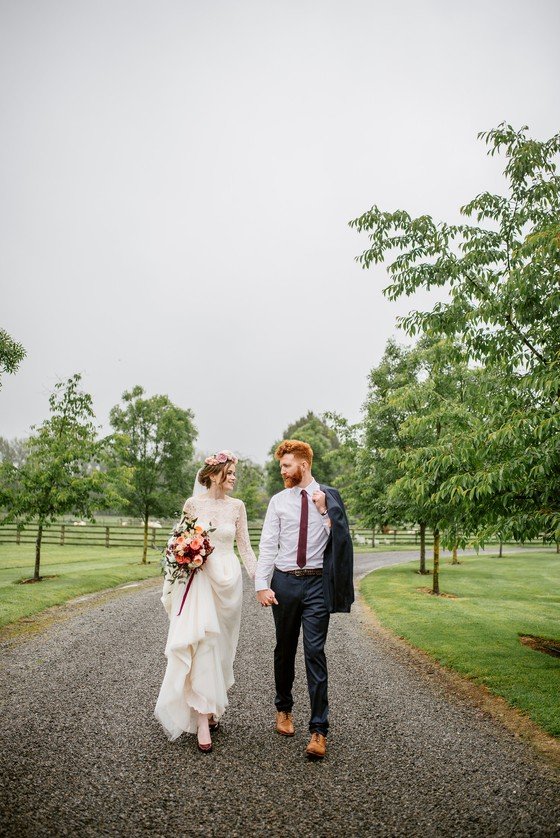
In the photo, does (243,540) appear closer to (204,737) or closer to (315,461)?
(204,737)

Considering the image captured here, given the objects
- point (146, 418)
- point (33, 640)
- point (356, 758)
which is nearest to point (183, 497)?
point (146, 418)

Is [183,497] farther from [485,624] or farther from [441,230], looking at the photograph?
[441,230]

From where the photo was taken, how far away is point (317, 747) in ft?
13.3

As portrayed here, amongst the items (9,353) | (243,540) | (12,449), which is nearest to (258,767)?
(243,540)

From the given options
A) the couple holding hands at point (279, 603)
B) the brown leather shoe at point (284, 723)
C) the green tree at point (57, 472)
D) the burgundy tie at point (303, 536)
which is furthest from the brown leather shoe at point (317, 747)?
the green tree at point (57, 472)

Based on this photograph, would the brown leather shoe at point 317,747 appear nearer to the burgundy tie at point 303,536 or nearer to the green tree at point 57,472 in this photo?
the burgundy tie at point 303,536

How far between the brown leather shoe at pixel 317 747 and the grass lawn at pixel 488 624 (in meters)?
2.22

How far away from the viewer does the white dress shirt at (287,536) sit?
4586 mm

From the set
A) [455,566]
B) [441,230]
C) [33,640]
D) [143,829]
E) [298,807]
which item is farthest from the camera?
[455,566]

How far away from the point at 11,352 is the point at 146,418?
6190mm

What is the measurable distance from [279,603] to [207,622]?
652mm

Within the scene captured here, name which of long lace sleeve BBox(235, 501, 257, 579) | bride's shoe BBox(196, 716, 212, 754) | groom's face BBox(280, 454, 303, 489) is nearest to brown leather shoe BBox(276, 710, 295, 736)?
bride's shoe BBox(196, 716, 212, 754)

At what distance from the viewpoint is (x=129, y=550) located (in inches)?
1113

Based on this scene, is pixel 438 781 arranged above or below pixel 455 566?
above
